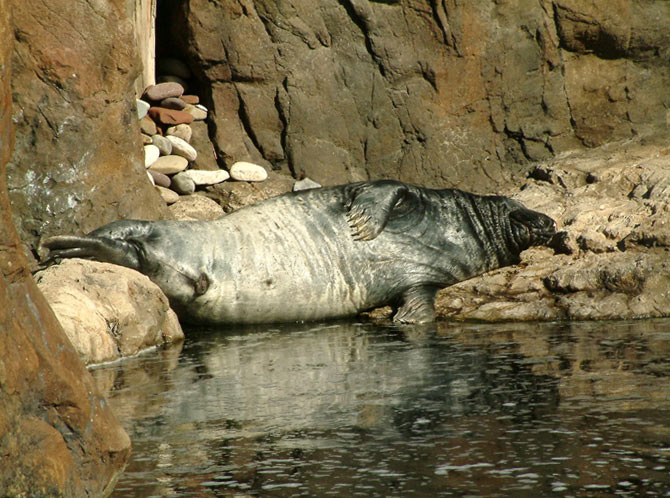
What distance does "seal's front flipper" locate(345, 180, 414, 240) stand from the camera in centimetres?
799

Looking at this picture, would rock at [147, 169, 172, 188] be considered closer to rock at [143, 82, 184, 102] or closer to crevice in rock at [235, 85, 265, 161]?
rock at [143, 82, 184, 102]

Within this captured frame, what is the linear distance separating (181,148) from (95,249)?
2716 mm

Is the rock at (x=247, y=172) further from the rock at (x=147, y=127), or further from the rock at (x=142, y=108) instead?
the rock at (x=142, y=108)

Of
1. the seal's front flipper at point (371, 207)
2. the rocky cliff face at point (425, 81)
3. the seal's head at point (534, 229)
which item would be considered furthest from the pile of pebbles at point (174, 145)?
the seal's head at point (534, 229)

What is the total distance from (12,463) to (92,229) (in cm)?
535

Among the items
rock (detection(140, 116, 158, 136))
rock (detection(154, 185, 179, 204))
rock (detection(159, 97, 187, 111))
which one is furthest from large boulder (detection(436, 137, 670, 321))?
rock (detection(140, 116, 158, 136))

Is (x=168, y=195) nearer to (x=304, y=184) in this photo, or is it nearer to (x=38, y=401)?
(x=304, y=184)

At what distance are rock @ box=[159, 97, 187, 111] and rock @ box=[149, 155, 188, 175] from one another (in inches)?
23.7

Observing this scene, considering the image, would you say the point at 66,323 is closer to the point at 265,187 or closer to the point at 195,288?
the point at 195,288

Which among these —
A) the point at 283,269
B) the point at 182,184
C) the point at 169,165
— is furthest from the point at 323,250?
the point at 169,165

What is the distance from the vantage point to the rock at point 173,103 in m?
9.80

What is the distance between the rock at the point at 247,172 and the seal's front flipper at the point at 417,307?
2.57 meters

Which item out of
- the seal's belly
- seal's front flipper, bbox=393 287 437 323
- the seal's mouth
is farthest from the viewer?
the seal's mouth

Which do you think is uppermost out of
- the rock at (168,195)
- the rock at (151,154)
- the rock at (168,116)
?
the rock at (168,116)
